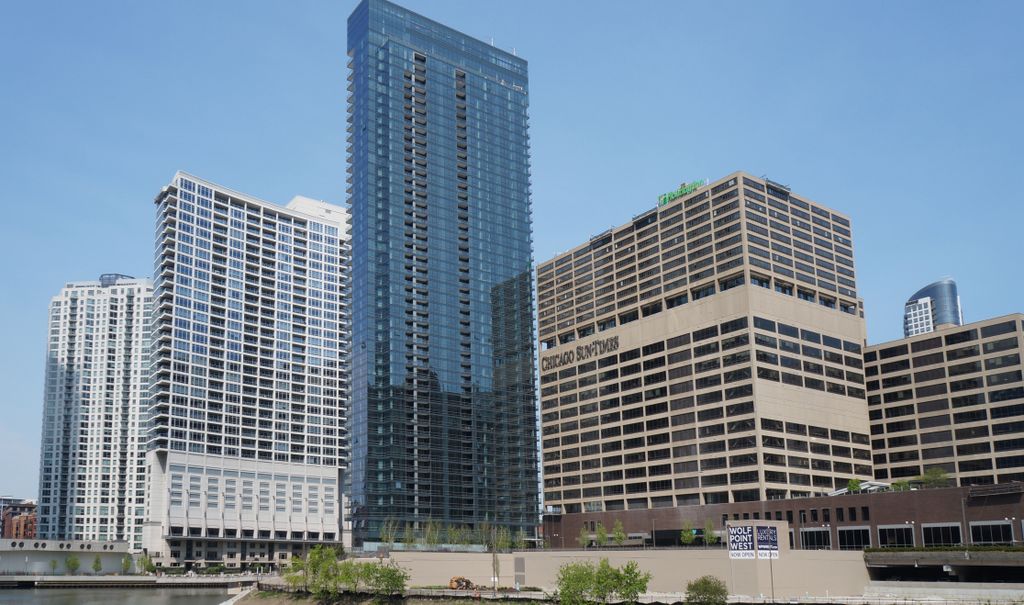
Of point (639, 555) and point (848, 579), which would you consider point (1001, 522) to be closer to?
point (848, 579)

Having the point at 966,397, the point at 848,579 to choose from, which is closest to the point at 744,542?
the point at 848,579

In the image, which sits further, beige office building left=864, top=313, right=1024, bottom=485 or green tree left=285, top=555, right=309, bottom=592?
beige office building left=864, top=313, right=1024, bottom=485

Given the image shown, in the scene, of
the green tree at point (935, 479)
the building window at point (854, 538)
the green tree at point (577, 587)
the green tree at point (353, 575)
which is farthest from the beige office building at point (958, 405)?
the green tree at point (353, 575)

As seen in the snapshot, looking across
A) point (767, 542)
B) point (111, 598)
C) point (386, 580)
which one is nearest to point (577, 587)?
point (767, 542)

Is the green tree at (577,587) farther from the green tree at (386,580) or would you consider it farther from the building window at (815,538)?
the building window at (815,538)

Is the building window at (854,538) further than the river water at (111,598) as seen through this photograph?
No

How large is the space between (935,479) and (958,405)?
68.1 ft

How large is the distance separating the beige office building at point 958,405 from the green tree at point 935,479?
7.46 meters

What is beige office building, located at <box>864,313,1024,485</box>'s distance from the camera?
175 m

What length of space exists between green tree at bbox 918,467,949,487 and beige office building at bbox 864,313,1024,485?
7.46m

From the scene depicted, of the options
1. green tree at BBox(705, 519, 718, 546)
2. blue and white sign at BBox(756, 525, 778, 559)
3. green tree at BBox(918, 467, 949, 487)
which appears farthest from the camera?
green tree at BBox(705, 519, 718, 546)

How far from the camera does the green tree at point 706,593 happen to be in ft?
361

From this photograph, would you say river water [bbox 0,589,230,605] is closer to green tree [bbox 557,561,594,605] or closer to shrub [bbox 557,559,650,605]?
green tree [bbox 557,561,594,605]

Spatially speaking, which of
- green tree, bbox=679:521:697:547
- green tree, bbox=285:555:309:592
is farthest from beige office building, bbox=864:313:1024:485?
green tree, bbox=285:555:309:592
